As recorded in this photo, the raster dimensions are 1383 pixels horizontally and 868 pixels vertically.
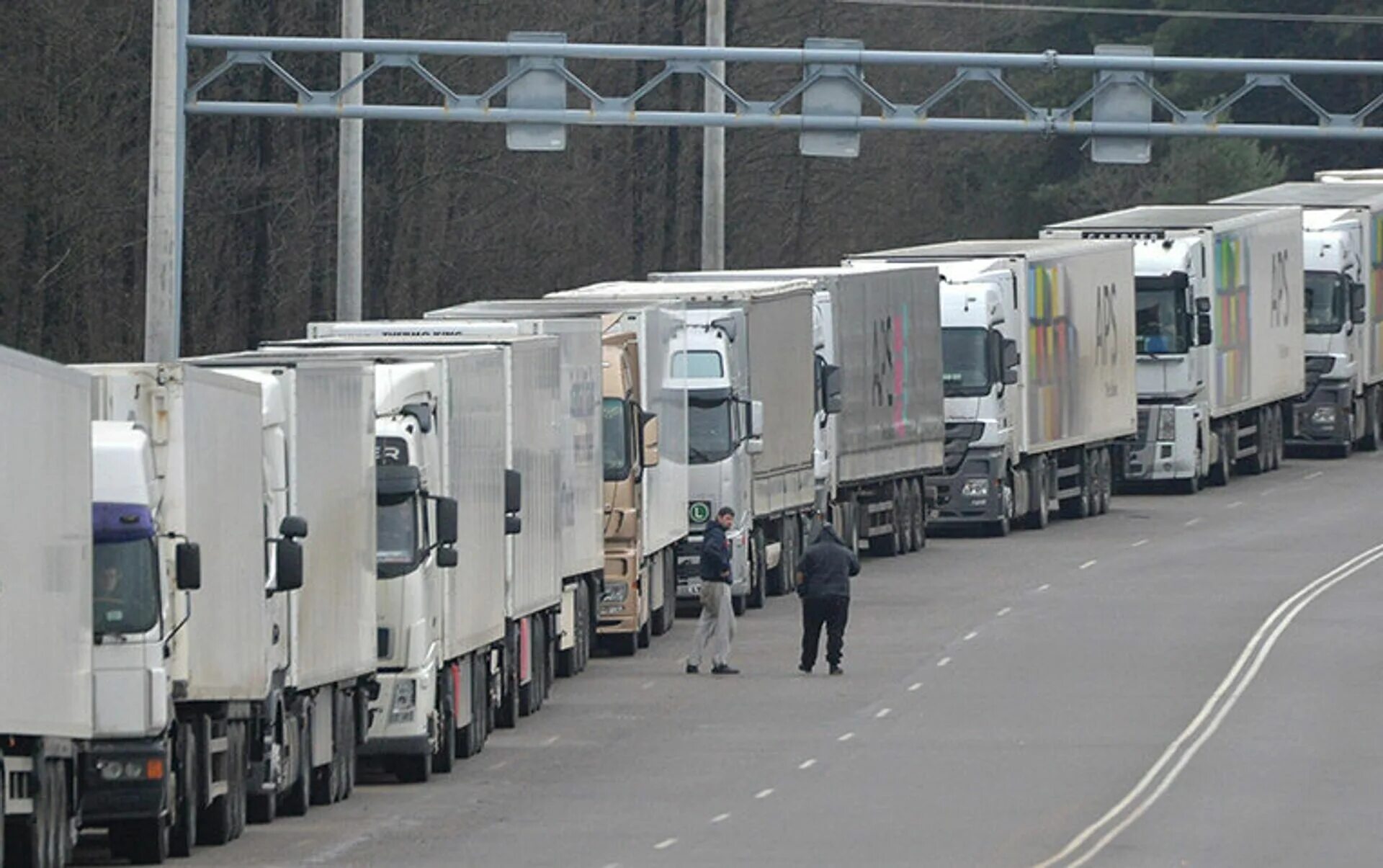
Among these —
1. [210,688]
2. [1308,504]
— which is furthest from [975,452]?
[210,688]

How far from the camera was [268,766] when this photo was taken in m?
23.7

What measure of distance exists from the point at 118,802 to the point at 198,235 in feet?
131

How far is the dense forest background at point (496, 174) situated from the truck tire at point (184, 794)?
30150mm

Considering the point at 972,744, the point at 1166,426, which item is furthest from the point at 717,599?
the point at 1166,426

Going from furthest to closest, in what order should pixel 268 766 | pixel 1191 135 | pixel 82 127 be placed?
pixel 82 127 < pixel 1191 135 < pixel 268 766

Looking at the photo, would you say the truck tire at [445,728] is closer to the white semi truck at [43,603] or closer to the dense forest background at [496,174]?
the white semi truck at [43,603]

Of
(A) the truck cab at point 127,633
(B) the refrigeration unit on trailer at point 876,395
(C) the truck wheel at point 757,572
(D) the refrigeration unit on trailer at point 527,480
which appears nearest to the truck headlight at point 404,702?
(D) the refrigeration unit on trailer at point 527,480

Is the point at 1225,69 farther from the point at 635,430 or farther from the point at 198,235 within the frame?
the point at 198,235

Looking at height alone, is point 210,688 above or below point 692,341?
below

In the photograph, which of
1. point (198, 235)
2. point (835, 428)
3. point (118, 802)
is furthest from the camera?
point (198, 235)

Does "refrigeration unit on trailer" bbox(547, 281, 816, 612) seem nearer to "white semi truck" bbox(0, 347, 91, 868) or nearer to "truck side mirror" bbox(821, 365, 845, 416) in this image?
"truck side mirror" bbox(821, 365, 845, 416)

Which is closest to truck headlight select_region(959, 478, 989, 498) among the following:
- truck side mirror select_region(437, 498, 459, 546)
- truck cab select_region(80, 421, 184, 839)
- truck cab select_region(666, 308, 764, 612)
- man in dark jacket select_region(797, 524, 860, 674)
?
truck cab select_region(666, 308, 764, 612)

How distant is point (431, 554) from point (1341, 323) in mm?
37535

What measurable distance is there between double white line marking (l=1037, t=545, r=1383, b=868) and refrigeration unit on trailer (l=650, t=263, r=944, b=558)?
5.81 m
